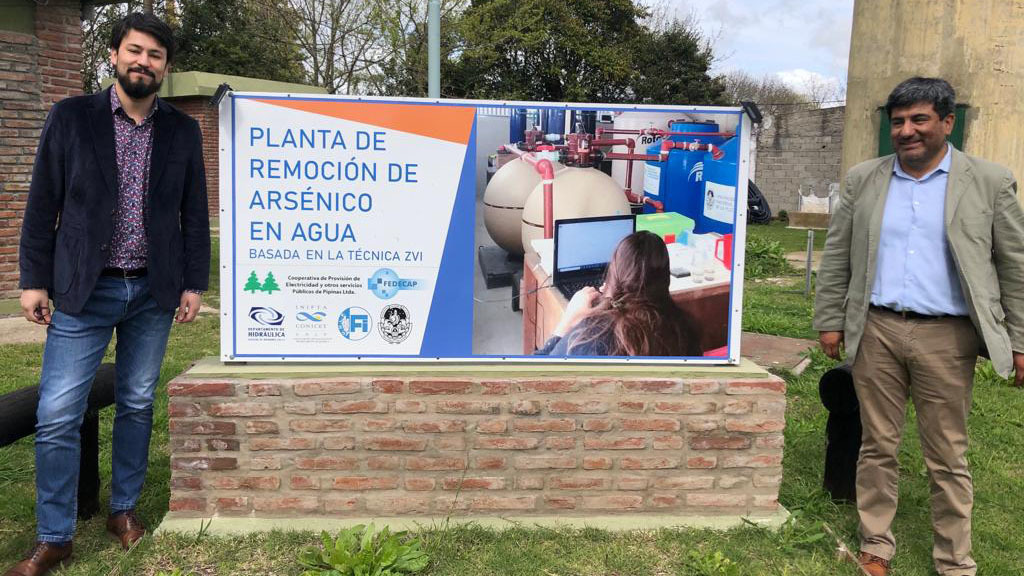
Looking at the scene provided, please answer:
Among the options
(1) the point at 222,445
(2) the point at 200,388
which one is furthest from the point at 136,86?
(1) the point at 222,445

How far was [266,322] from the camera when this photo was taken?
329 centimetres

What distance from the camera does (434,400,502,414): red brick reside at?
3238 millimetres

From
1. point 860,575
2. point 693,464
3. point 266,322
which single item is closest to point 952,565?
point 860,575

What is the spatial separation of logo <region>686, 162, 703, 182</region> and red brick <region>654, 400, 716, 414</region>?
0.96 meters

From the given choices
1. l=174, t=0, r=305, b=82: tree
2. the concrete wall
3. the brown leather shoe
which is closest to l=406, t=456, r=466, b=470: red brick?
the brown leather shoe

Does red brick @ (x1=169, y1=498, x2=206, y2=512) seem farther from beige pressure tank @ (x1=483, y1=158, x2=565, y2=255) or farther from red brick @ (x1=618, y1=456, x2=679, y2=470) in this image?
red brick @ (x1=618, y1=456, x2=679, y2=470)

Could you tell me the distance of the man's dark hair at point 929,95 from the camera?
113 inches

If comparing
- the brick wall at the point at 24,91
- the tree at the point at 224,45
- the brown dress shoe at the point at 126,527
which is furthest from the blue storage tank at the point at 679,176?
the tree at the point at 224,45

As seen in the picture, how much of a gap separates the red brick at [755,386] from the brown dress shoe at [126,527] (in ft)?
8.17

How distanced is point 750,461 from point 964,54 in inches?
248

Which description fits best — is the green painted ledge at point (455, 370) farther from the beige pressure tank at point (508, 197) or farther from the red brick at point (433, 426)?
the beige pressure tank at point (508, 197)

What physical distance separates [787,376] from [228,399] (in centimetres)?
440

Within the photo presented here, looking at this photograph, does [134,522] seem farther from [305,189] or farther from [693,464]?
[693,464]

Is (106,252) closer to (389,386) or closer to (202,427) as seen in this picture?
(202,427)
